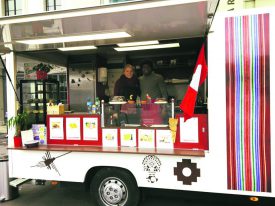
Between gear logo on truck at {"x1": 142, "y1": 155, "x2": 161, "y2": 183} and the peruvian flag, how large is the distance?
2.54 ft

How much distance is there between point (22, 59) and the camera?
537 cm

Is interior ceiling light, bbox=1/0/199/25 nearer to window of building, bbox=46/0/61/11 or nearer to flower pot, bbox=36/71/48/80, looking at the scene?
flower pot, bbox=36/71/48/80

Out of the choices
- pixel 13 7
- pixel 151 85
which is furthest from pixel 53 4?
pixel 151 85

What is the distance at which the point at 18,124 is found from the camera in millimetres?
4738

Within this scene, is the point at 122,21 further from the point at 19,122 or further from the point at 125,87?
the point at 19,122

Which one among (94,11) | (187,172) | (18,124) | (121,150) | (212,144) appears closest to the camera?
(94,11)

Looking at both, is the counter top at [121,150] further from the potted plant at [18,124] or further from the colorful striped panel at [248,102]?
the colorful striped panel at [248,102]

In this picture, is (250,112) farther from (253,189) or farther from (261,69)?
(253,189)

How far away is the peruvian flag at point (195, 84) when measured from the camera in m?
3.73

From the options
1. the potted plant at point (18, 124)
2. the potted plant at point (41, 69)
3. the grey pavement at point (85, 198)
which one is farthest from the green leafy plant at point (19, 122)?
the potted plant at point (41, 69)

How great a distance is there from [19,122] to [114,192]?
2.09m

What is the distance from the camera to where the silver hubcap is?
4059 millimetres

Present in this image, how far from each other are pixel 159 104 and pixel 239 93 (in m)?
1.23

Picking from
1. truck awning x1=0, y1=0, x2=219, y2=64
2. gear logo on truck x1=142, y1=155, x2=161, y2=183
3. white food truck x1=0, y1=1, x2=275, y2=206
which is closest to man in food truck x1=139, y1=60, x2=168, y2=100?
truck awning x1=0, y1=0, x2=219, y2=64
